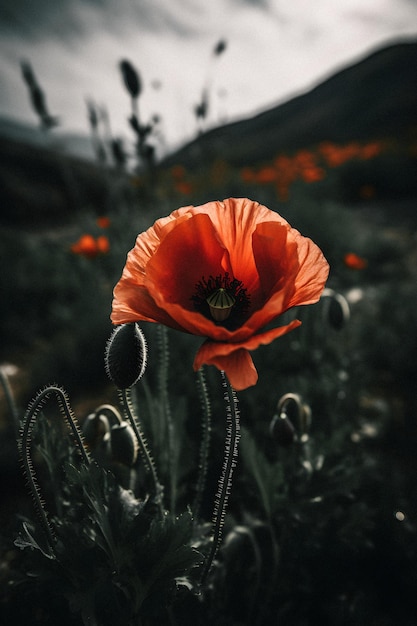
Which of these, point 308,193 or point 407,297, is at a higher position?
point 407,297

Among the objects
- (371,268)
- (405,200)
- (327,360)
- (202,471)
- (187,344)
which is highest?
(202,471)

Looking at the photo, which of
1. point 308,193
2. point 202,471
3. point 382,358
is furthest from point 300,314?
point 308,193

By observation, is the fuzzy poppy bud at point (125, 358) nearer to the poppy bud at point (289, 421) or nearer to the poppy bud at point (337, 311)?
the poppy bud at point (289, 421)

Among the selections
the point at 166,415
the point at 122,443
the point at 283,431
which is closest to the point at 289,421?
the point at 283,431

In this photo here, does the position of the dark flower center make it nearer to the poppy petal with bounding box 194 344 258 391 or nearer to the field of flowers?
the field of flowers

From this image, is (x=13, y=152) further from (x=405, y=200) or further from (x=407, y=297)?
(x=407, y=297)

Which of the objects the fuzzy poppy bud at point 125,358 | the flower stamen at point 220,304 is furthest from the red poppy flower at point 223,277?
the fuzzy poppy bud at point 125,358

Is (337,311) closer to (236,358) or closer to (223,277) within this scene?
(223,277)
